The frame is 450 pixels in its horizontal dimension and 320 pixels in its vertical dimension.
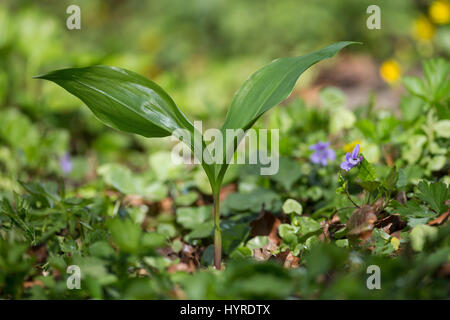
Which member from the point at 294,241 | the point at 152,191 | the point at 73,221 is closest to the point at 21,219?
the point at 73,221

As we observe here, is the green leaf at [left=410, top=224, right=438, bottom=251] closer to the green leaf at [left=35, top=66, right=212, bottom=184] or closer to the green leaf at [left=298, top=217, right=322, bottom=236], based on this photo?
the green leaf at [left=298, top=217, right=322, bottom=236]

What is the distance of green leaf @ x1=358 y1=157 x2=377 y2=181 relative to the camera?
1196mm

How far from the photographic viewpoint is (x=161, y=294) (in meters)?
0.98

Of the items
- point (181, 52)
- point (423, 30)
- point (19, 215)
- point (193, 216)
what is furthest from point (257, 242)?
point (181, 52)

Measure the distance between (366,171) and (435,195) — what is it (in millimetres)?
180

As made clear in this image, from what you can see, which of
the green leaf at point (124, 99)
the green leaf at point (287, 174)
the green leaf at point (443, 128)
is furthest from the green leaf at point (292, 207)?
the green leaf at point (443, 128)

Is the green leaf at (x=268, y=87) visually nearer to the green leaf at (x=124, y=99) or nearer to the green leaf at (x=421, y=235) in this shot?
the green leaf at (x=124, y=99)

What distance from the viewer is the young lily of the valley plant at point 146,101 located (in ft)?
3.83

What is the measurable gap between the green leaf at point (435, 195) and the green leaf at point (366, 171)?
0.12 meters

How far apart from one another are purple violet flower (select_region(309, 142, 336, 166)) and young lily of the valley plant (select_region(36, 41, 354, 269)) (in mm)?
486

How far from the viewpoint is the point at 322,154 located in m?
1.66

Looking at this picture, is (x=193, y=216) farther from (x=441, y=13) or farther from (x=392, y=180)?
(x=441, y=13)

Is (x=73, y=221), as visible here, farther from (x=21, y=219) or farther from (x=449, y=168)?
(x=449, y=168)

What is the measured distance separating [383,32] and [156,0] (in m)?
2.48
